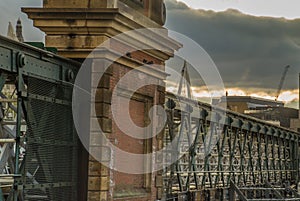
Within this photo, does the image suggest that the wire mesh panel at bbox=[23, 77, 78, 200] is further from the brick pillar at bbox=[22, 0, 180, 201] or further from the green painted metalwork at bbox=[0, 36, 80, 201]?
the brick pillar at bbox=[22, 0, 180, 201]

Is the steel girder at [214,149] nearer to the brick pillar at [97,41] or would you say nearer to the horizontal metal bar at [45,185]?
the brick pillar at [97,41]

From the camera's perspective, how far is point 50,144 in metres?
14.2

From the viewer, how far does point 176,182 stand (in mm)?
26844

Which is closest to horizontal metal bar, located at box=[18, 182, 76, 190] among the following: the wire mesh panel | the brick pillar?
the wire mesh panel

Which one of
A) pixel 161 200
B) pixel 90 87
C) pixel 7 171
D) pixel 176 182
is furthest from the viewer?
pixel 176 182

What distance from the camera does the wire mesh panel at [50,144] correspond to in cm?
1341

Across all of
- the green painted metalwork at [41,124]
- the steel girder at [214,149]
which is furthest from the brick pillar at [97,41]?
the steel girder at [214,149]

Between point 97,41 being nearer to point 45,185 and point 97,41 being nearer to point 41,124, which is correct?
Answer: point 41,124

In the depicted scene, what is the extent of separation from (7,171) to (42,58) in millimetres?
4619

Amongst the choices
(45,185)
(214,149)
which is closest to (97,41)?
(45,185)

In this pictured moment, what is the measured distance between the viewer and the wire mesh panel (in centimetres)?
1341

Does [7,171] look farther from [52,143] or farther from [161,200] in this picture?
[161,200]

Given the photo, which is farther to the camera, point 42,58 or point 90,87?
point 90,87

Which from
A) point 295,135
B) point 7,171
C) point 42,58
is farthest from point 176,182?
point 295,135
